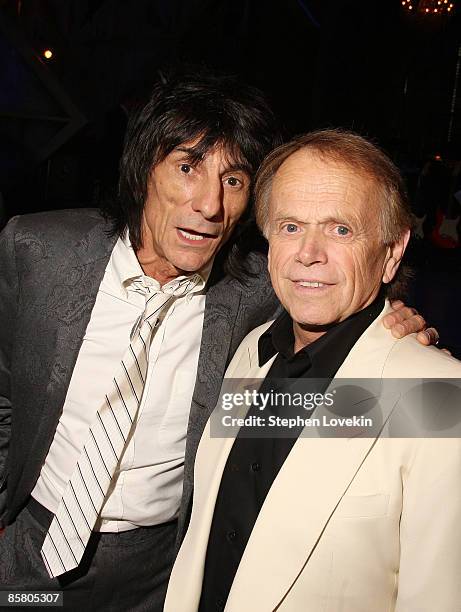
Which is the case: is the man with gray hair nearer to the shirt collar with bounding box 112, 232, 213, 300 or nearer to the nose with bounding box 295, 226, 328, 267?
the nose with bounding box 295, 226, 328, 267

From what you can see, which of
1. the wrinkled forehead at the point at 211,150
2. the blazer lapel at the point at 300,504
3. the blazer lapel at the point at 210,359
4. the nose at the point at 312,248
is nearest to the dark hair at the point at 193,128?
the wrinkled forehead at the point at 211,150

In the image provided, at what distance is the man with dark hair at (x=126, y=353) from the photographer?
1.56 metres

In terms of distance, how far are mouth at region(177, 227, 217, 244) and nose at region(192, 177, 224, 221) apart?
0.06 metres

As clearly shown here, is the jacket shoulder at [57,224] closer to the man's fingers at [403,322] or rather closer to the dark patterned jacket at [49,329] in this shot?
the dark patterned jacket at [49,329]

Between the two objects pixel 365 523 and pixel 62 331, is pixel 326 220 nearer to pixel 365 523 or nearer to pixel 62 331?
pixel 365 523

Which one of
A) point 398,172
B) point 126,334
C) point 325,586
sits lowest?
point 325,586

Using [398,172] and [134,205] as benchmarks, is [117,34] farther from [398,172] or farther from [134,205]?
[398,172]

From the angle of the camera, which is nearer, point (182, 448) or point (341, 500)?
point (341, 500)

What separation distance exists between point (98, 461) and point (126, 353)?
0.29 m

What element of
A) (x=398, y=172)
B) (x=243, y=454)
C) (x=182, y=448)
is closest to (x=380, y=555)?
(x=243, y=454)

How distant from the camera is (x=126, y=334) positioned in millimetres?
1611

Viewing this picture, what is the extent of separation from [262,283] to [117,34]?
2406mm

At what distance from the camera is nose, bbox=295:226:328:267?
1299 millimetres

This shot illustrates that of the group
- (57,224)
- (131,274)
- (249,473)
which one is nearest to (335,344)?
(249,473)
